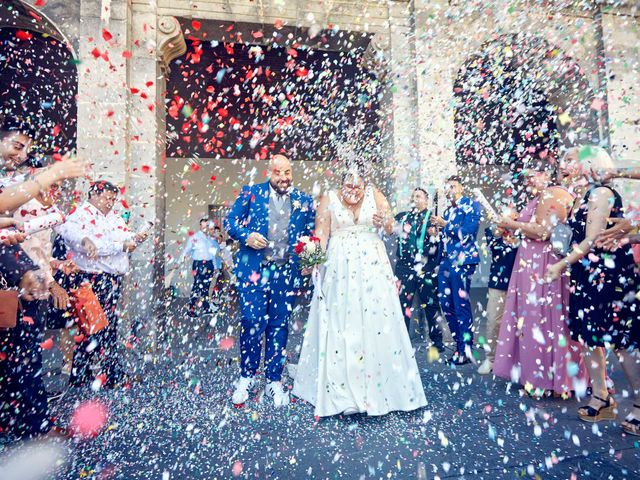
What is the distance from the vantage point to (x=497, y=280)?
185 inches

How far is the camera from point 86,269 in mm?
4156

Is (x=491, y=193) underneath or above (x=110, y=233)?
above

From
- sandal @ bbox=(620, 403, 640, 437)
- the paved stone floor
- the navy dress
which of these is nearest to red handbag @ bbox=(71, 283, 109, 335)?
the paved stone floor

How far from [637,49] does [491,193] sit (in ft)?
18.8

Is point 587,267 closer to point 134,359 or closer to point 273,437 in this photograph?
point 273,437

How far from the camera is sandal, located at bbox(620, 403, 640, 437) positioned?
292cm

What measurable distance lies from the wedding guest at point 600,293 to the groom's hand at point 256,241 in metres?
2.64

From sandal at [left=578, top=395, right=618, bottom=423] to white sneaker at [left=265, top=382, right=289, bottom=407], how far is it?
2.51m

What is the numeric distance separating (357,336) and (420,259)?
270 cm

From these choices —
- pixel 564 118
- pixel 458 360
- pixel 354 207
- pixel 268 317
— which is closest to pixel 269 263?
pixel 268 317

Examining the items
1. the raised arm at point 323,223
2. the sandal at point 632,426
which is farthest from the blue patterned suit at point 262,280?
the sandal at point 632,426

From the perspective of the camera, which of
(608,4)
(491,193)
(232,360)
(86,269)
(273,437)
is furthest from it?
(491,193)

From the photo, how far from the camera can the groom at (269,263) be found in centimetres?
385

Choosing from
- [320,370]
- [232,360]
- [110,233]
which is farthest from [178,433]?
[110,233]
